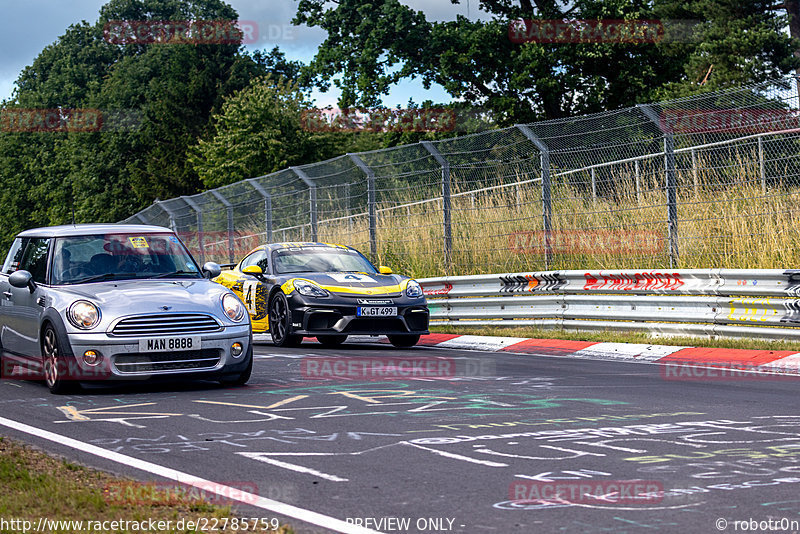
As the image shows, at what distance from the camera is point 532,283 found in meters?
15.8

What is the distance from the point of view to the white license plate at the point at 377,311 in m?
14.2

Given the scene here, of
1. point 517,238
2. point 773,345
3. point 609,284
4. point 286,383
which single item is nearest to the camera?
point 286,383

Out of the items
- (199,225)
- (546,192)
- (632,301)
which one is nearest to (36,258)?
(632,301)

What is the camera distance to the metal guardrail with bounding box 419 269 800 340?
12.1 m

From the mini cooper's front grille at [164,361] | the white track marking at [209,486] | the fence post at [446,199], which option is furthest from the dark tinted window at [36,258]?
the fence post at [446,199]

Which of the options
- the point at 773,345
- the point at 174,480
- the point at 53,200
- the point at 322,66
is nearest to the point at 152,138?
the point at 53,200

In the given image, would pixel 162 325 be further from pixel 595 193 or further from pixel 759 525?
pixel 595 193

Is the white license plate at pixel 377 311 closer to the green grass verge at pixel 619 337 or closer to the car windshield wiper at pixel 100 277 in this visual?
the green grass verge at pixel 619 337

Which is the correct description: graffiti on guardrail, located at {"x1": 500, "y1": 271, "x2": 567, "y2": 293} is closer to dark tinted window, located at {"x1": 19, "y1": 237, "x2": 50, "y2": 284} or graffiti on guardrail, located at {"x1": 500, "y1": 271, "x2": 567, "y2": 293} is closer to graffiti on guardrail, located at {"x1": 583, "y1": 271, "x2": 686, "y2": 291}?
graffiti on guardrail, located at {"x1": 583, "y1": 271, "x2": 686, "y2": 291}

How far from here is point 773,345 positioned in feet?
38.9

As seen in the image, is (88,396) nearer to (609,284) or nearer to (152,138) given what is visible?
(609,284)

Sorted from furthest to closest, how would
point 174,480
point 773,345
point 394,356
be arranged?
1. point 394,356
2. point 773,345
3. point 174,480

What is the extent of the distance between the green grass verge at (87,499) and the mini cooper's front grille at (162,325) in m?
3.40

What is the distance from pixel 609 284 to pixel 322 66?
2762 cm
